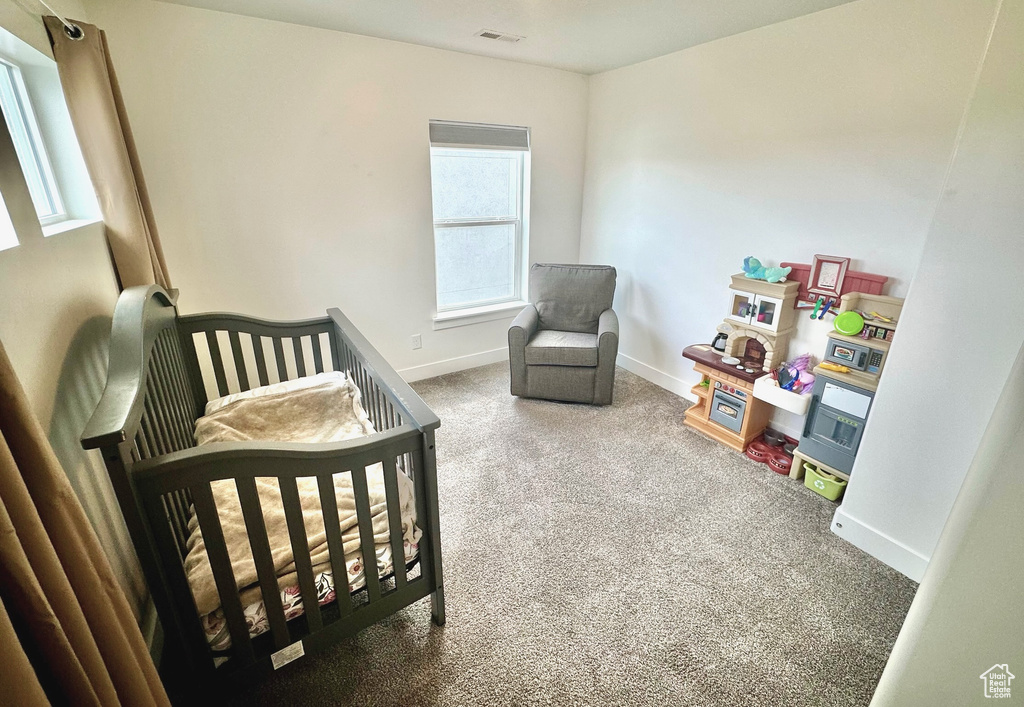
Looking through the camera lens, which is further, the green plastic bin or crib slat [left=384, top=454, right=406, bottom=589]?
the green plastic bin

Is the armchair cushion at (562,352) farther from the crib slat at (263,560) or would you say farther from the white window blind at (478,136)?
the crib slat at (263,560)

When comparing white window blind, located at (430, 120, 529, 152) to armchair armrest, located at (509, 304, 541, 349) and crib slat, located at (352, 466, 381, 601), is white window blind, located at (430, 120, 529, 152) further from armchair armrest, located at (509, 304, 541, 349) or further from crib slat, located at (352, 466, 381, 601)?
crib slat, located at (352, 466, 381, 601)

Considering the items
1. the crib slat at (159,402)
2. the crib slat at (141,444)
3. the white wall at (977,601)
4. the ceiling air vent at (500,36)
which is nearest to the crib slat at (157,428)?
the crib slat at (159,402)

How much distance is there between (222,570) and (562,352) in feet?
7.29

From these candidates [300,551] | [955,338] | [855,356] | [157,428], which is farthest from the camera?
[855,356]

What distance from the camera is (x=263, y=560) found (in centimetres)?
114

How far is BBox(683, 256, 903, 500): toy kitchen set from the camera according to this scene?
6.95ft

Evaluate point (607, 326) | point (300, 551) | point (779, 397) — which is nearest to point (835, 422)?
point (779, 397)

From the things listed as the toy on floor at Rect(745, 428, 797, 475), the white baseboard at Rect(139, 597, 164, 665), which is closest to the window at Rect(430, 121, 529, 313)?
the toy on floor at Rect(745, 428, 797, 475)

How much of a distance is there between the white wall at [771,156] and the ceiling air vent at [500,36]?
0.99 meters

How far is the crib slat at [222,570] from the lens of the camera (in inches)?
41.6

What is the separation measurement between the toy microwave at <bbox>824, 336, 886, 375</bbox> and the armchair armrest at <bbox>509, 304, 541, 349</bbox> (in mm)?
1673

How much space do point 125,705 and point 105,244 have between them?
1731 millimetres

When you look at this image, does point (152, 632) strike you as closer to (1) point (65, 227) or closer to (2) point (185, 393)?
(2) point (185, 393)
